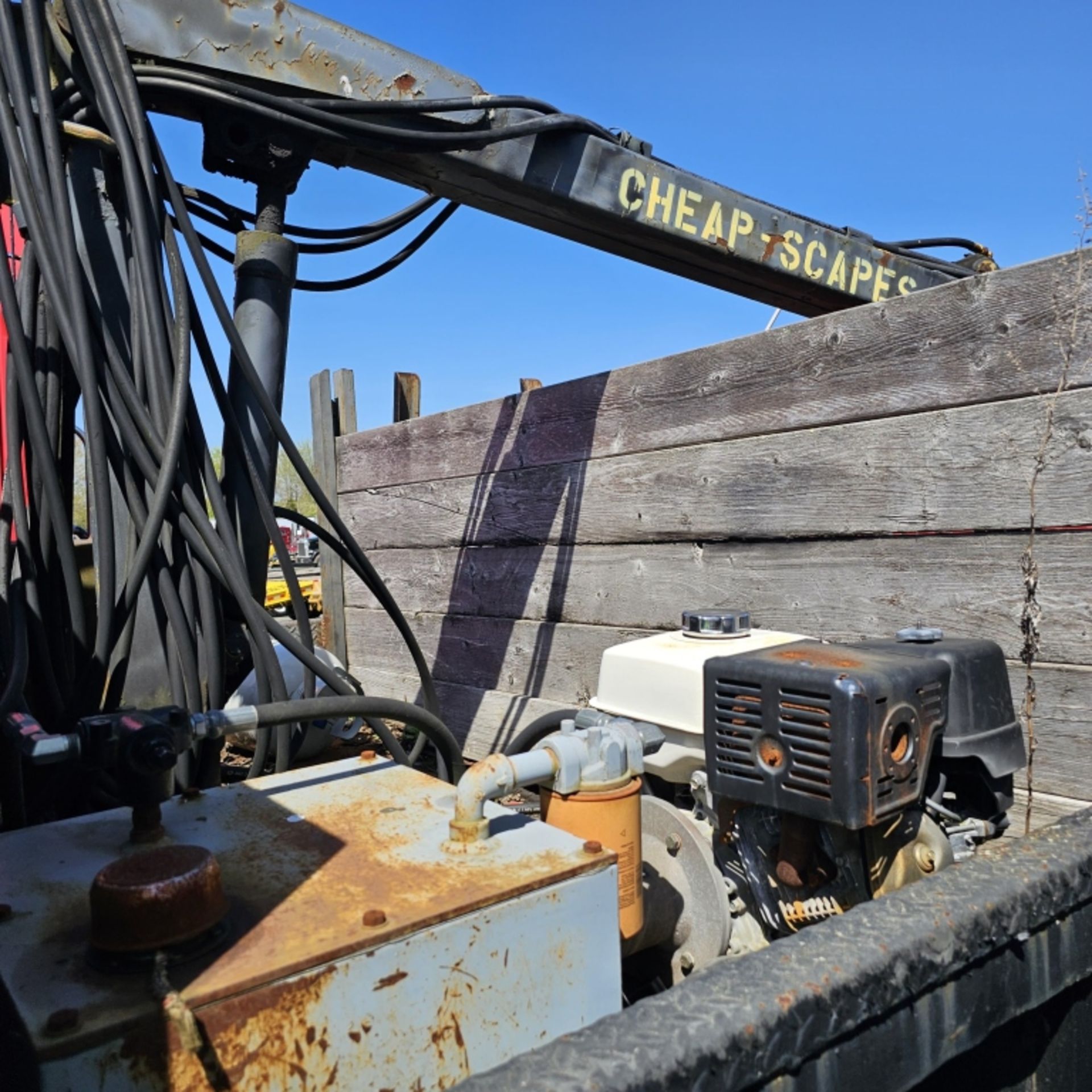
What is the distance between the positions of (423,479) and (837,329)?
6.02 feet

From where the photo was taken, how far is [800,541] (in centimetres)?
224

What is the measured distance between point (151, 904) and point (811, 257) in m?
2.44

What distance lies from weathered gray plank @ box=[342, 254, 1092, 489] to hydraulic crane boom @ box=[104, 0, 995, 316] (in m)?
0.36

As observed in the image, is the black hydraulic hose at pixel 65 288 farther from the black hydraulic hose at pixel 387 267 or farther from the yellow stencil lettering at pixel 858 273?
the yellow stencil lettering at pixel 858 273

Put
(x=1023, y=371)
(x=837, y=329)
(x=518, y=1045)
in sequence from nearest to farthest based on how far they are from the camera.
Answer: (x=518, y=1045) → (x=1023, y=371) → (x=837, y=329)

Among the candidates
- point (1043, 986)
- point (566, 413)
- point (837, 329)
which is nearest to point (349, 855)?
point (1043, 986)

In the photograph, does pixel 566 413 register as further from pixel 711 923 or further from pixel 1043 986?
pixel 1043 986

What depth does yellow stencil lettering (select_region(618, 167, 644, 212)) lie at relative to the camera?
2299mm

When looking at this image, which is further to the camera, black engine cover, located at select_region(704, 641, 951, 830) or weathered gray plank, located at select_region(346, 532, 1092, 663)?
weathered gray plank, located at select_region(346, 532, 1092, 663)

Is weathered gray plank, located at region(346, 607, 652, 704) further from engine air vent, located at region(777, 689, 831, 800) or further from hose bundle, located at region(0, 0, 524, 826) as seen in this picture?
engine air vent, located at region(777, 689, 831, 800)

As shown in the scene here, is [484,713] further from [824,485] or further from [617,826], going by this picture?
[617,826]

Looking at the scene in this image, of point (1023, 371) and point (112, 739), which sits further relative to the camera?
point (1023, 371)

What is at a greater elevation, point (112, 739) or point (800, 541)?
point (800, 541)

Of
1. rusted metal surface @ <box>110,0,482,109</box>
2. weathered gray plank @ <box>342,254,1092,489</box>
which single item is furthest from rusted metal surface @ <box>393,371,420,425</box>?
rusted metal surface @ <box>110,0,482,109</box>
